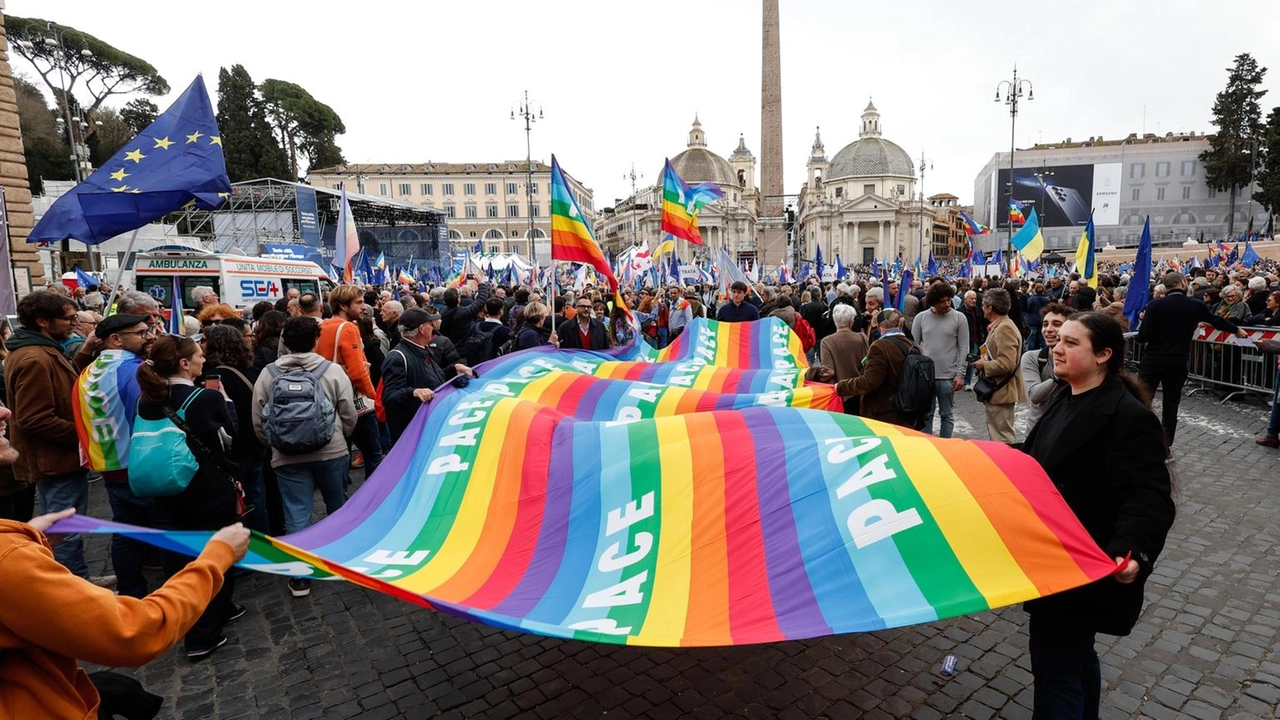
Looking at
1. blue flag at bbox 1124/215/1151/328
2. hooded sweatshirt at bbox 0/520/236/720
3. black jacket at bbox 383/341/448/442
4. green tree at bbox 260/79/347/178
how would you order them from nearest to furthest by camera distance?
hooded sweatshirt at bbox 0/520/236/720, black jacket at bbox 383/341/448/442, blue flag at bbox 1124/215/1151/328, green tree at bbox 260/79/347/178

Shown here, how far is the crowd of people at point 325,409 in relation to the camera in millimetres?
2404

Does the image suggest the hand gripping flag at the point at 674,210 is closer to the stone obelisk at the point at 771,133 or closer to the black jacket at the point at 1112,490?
the black jacket at the point at 1112,490

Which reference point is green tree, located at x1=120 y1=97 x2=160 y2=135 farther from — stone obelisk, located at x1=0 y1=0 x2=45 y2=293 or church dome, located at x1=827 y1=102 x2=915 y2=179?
church dome, located at x1=827 y1=102 x2=915 y2=179

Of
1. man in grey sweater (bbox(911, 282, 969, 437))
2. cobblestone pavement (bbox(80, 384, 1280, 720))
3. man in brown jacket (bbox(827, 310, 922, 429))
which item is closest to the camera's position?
cobblestone pavement (bbox(80, 384, 1280, 720))

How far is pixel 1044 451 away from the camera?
2729mm

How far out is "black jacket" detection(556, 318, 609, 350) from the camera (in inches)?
308

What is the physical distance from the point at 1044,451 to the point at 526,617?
2.26m

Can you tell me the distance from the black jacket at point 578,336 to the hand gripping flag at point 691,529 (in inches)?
126

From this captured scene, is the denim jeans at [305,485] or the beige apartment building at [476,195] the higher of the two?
the beige apartment building at [476,195]

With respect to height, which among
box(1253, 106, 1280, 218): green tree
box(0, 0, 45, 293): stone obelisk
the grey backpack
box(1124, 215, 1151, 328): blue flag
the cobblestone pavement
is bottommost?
the cobblestone pavement

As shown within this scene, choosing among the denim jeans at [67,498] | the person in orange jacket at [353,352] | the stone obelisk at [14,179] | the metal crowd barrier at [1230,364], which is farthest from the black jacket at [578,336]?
the stone obelisk at [14,179]

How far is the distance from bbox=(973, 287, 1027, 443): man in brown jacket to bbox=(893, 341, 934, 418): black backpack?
41.4 inches

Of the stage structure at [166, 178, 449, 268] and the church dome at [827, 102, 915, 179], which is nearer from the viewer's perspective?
the stage structure at [166, 178, 449, 268]

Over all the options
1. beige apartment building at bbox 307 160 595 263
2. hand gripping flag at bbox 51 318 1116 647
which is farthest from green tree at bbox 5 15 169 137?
hand gripping flag at bbox 51 318 1116 647
